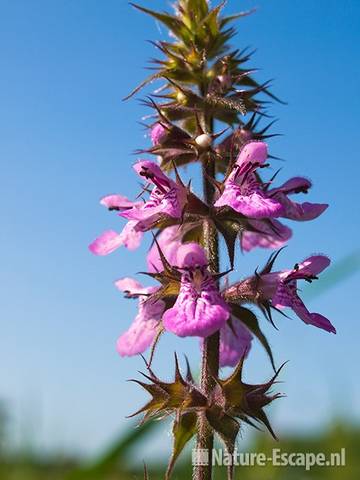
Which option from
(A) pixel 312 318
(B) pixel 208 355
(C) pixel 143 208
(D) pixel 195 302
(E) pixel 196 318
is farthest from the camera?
(C) pixel 143 208

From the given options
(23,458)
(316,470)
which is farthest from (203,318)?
(316,470)

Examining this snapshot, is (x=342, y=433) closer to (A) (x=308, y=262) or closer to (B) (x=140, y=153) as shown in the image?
(A) (x=308, y=262)

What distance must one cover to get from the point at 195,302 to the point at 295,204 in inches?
34.9

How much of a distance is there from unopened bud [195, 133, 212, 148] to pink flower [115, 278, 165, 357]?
85 cm

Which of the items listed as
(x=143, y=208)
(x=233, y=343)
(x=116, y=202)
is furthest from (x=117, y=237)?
(x=233, y=343)

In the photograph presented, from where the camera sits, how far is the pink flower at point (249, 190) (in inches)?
132

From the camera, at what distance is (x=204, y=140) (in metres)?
3.68

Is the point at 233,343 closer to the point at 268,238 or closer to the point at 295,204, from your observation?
the point at 268,238

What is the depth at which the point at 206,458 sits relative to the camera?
3.40 metres

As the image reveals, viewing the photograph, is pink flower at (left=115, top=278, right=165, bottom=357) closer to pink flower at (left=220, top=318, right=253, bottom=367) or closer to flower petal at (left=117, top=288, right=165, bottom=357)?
flower petal at (left=117, top=288, right=165, bottom=357)

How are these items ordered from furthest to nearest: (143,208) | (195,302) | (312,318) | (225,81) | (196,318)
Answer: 1. (225,81)
2. (143,208)
3. (312,318)
4. (195,302)
5. (196,318)

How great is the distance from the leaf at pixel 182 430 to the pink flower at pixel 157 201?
3.23ft

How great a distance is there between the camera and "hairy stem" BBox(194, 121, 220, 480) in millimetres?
3389

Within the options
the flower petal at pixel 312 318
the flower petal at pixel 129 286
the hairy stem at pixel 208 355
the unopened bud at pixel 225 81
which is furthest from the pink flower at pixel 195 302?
the unopened bud at pixel 225 81
